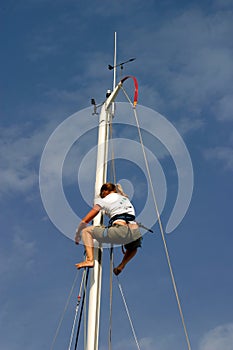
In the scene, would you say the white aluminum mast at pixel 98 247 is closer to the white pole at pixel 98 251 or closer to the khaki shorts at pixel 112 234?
the white pole at pixel 98 251

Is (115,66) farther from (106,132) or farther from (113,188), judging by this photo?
(113,188)

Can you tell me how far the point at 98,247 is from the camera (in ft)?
38.3

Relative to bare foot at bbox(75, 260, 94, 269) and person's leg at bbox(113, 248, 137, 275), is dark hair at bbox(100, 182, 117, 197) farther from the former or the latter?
bare foot at bbox(75, 260, 94, 269)

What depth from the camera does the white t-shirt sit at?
38.6 ft

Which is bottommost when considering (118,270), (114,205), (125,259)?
(118,270)

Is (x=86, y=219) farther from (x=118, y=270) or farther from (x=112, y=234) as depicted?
(x=118, y=270)

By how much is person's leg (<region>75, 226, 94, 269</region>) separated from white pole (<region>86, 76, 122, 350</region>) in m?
0.17

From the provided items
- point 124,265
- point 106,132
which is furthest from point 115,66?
point 124,265

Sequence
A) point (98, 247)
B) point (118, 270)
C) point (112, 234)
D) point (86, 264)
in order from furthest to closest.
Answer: point (118, 270) → point (98, 247) → point (112, 234) → point (86, 264)

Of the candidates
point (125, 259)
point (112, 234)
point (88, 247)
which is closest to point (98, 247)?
point (88, 247)

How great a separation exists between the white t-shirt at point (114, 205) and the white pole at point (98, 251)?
487 mm

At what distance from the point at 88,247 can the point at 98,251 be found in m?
A: 0.30

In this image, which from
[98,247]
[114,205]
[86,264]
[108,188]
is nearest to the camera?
[86,264]

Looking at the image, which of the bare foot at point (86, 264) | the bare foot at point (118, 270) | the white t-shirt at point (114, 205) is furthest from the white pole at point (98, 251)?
the bare foot at point (118, 270)
